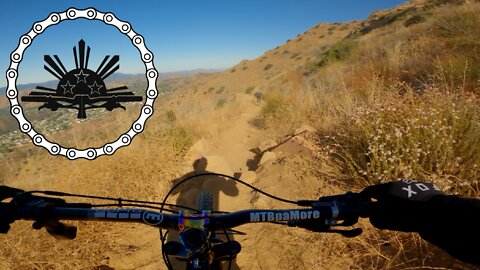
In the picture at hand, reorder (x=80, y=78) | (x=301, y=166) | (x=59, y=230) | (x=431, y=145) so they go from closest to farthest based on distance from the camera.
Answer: (x=59, y=230)
(x=431, y=145)
(x=80, y=78)
(x=301, y=166)

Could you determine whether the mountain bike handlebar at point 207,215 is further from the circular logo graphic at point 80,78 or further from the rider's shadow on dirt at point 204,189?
the rider's shadow on dirt at point 204,189

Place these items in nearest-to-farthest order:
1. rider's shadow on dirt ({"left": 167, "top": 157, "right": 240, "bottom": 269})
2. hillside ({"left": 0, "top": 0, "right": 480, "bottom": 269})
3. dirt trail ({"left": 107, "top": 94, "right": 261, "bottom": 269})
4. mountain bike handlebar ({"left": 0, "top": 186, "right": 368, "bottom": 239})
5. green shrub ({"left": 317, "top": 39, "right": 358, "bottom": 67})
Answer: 1. mountain bike handlebar ({"left": 0, "top": 186, "right": 368, "bottom": 239})
2. hillside ({"left": 0, "top": 0, "right": 480, "bottom": 269})
3. dirt trail ({"left": 107, "top": 94, "right": 261, "bottom": 269})
4. rider's shadow on dirt ({"left": 167, "top": 157, "right": 240, "bottom": 269})
5. green shrub ({"left": 317, "top": 39, "right": 358, "bottom": 67})

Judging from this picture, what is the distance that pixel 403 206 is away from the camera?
1251 millimetres

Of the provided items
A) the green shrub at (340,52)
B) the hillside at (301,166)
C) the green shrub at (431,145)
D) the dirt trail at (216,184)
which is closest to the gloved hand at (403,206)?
the hillside at (301,166)

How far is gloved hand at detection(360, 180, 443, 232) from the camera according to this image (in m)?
1.22

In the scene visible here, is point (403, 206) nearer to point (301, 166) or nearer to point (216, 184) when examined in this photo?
point (301, 166)

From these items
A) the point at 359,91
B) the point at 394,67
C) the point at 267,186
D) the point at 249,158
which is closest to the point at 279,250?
the point at 267,186

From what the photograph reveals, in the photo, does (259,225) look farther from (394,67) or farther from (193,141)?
(394,67)

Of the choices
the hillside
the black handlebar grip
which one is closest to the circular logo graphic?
the hillside

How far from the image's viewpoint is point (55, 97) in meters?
4.11

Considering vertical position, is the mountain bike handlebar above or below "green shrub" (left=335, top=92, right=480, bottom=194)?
above

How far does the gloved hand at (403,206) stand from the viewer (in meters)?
1.22

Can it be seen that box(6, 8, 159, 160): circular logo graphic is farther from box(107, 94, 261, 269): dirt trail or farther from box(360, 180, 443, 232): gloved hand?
box(360, 180, 443, 232): gloved hand

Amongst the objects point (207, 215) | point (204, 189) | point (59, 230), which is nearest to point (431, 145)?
point (207, 215)
